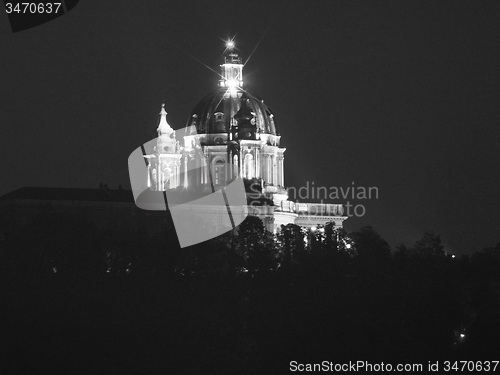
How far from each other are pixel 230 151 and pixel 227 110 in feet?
15.7

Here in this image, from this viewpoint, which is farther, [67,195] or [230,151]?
[230,151]

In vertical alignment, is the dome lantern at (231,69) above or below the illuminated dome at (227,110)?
above

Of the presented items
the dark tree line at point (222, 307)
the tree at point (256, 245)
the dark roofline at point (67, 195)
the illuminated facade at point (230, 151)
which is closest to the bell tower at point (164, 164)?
the illuminated facade at point (230, 151)

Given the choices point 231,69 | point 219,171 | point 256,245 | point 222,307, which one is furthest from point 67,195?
point 222,307

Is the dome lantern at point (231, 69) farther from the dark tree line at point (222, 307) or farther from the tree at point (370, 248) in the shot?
the dark tree line at point (222, 307)

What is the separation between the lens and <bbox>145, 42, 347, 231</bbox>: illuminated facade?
516 feet

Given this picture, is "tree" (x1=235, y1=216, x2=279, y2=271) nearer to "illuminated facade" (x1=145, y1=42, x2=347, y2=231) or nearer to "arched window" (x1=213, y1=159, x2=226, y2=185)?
"illuminated facade" (x1=145, y1=42, x2=347, y2=231)

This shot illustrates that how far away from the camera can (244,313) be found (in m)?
116

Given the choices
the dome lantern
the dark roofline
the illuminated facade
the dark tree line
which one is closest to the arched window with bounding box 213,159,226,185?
the illuminated facade

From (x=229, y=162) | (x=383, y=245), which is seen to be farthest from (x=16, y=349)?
(x=229, y=162)

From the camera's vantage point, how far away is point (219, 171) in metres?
160

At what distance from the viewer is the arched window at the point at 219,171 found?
159125mm

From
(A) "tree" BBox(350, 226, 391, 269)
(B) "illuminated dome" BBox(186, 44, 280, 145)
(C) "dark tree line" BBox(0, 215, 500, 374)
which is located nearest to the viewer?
(C) "dark tree line" BBox(0, 215, 500, 374)

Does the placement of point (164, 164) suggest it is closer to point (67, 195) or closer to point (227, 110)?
point (227, 110)
